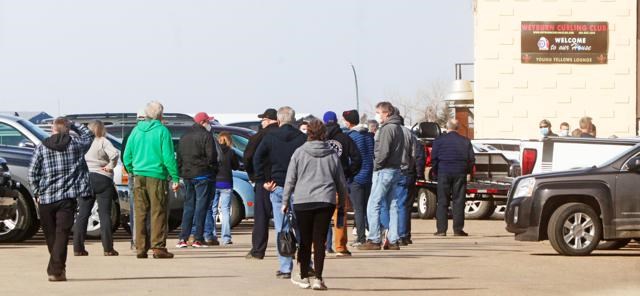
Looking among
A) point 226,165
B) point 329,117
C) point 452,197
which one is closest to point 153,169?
point 329,117

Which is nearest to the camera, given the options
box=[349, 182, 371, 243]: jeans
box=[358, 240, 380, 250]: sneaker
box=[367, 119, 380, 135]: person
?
box=[349, 182, 371, 243]: jeans

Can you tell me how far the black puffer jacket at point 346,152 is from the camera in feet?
62.8

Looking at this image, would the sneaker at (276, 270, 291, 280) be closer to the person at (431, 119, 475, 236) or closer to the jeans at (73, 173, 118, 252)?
the jeans at (73, 173, 118, 252)

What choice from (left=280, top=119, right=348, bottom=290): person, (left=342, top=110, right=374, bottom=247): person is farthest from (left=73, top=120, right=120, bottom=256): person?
(left=280, top=119, right=348, bottom=290): person

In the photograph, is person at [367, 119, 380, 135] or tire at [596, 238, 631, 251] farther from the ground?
person at [367, 119, 380, 135]

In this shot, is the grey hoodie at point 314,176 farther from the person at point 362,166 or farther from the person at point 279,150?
the person at point 362,166

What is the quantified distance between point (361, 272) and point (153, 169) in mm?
3021

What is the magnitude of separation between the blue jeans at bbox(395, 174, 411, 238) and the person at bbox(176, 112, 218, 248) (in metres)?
2.31

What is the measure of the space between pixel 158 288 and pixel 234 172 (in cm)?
1099

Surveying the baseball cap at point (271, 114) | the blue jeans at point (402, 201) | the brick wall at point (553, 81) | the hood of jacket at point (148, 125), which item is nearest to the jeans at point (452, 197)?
the blue jeans at point (402, 201)

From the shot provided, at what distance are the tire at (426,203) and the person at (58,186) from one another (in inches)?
585

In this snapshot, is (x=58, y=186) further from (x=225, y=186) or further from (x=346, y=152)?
(x=225, y=186)

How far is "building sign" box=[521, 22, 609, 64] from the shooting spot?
171 feet

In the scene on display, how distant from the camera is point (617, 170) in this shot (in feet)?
64.7
